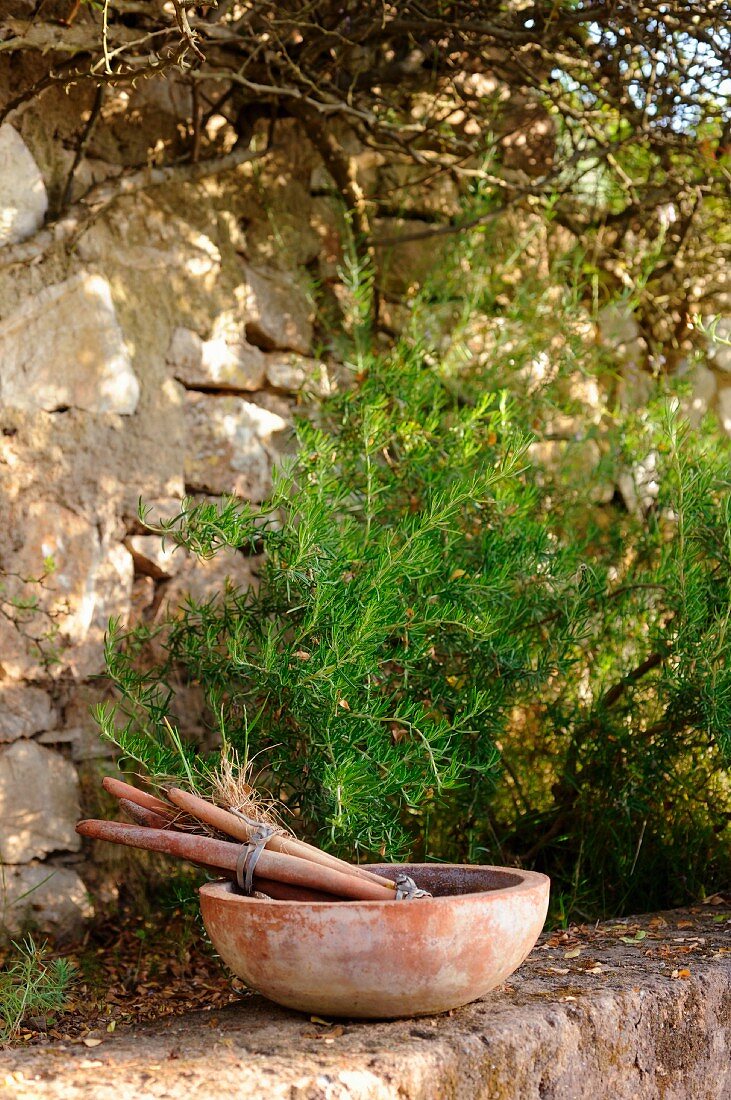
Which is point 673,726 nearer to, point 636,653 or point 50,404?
point 636,653

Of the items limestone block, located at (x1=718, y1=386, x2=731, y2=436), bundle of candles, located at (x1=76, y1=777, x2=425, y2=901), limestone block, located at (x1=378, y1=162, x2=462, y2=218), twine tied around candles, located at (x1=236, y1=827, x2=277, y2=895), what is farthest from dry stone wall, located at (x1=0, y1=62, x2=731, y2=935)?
limestone block, located at (x1=718, y1=386, x2=731, y2=436)

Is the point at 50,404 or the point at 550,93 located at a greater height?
the point at 550,93

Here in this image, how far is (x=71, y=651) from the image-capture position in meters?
2.71

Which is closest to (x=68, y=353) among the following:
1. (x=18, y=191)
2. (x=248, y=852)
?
(x=18, y=191)

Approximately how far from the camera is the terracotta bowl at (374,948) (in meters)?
1.64

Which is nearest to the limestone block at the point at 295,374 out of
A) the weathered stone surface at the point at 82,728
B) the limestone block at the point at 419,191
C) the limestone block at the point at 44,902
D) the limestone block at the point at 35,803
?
the limestone block at the point at 419,191

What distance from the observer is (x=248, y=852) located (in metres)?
1.82

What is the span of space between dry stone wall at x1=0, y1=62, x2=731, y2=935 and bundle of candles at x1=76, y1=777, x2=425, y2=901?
0.71 metres

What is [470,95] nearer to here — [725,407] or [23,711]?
[725,407]

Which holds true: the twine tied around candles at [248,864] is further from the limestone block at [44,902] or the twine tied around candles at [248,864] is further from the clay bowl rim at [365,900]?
the limestone block at [44,902]

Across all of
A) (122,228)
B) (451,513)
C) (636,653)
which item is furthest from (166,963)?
(122,228)

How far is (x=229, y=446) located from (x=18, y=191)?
87cm

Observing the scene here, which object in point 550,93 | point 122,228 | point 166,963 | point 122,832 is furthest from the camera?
point 550,93

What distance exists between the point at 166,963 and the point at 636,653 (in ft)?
4.96
